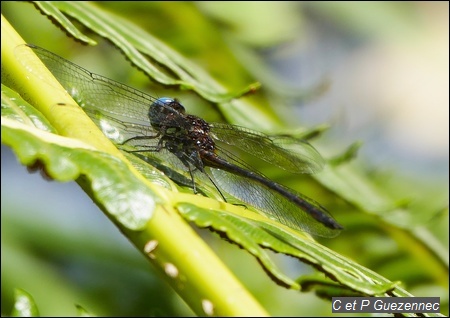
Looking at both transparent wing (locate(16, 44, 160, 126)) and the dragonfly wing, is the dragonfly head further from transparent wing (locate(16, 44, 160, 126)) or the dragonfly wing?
the dragonfly wing

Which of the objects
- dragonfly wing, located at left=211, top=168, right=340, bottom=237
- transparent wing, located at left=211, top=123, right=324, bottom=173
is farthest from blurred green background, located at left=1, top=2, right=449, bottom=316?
dragonfly wing, located at left=211, top=168, right=340, bottom=237

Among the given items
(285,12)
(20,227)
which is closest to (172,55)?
(20,227)

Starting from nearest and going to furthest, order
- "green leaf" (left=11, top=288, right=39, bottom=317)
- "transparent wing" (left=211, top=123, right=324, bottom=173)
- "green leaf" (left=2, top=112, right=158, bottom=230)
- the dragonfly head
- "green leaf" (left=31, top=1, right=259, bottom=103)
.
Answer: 1. "green leaf" (left=2, top=112, right=158, bottom=230)
2. "green leaf" (left=11, top=288, right=39, bottom=317)
3. "green leaf" (left=31, top=1, right=259, bottom=103)
4. the dragonfly head
5. "transparent wing" (left=211, top=123, right=324, bottom=173)

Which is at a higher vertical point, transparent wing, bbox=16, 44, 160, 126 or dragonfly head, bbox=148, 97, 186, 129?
dragonfly head, bbox=148, 97, 186, 129

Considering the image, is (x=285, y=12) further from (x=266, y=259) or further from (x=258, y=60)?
(x=266, y=259)

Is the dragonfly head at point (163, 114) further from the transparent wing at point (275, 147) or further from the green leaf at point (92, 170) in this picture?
the green leaf at point (92, 170)
